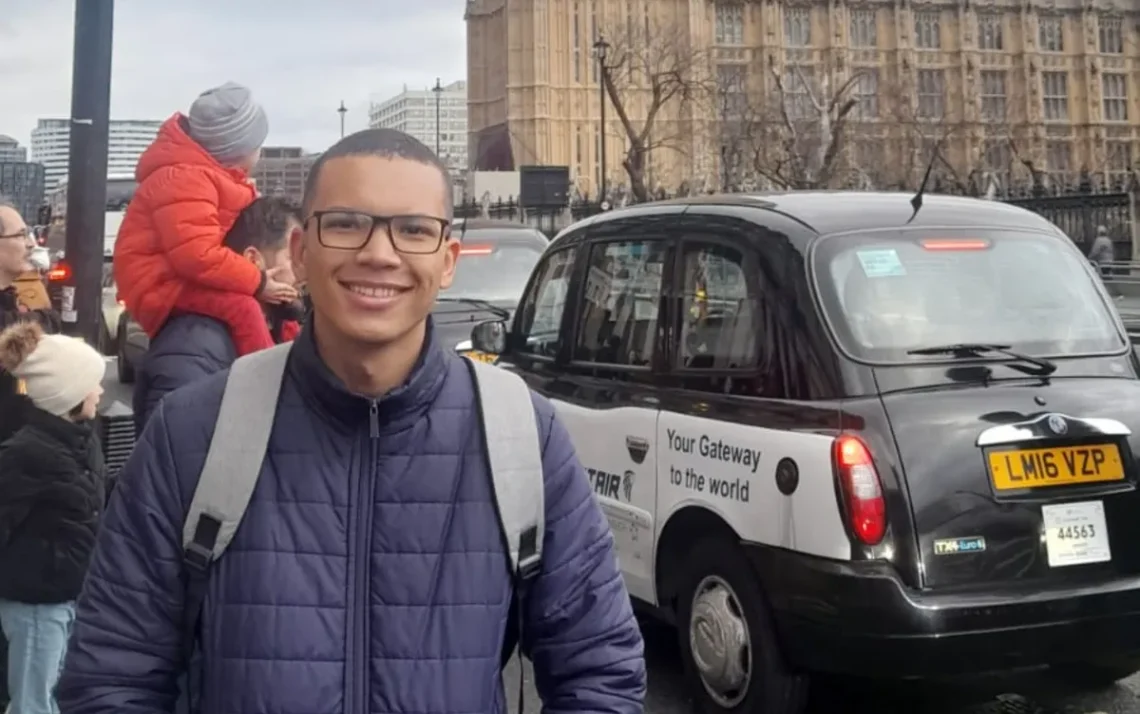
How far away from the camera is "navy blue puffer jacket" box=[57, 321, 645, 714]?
5.41ft

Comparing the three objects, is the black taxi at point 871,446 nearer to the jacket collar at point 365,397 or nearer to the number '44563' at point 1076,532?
the number '44563' at point 1076,532

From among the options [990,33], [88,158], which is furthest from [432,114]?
[88,158]

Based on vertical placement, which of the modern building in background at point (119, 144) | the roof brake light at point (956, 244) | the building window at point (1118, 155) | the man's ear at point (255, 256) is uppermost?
the building window at point (1118, 155)

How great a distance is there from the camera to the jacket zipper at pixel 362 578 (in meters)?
1.64

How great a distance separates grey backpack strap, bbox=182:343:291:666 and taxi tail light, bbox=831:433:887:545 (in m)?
2.33

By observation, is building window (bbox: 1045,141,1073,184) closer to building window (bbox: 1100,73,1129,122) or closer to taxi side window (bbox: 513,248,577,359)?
building window (bbox: 1100,73,1129,122)

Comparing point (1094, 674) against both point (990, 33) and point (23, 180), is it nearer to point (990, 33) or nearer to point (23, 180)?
point (23, 180)

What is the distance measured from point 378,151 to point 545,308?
423cm

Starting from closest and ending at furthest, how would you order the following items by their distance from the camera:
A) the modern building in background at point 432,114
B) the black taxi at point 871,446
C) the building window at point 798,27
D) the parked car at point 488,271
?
1. the black taxi at point 871,446
2. the parked car at point 488,271
3. the building window at point 798,27
4. the modern building in background at point 432,114

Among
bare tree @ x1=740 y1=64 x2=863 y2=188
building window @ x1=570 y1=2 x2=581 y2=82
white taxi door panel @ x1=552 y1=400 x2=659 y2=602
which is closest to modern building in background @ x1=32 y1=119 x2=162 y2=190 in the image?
bare tree @ x1=740 y1=64 x2=863 y2=188

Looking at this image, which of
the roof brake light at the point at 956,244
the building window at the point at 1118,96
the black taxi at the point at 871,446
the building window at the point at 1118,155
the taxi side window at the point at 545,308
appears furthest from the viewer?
the building window at the point at 1118,96

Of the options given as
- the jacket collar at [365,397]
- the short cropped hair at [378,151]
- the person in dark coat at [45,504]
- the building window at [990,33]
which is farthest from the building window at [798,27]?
the jacket collar at [365,397]

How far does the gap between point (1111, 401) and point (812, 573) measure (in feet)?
4.09

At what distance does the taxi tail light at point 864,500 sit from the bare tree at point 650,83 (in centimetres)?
2996
